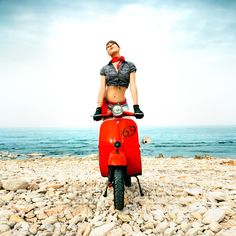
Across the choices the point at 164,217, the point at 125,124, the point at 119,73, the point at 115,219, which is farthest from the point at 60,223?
the point at 119,73

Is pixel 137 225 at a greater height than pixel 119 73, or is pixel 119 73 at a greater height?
pixel 119 73

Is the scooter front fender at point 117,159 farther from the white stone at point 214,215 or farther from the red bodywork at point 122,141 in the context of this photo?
the white stone at point 214,215

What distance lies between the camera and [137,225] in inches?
132

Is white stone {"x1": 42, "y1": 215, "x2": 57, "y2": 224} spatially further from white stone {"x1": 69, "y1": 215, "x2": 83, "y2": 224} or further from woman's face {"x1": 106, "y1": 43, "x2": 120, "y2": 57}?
woman's face {"x1": 106, "y1": 43, "x2": 120, "y2": 57}

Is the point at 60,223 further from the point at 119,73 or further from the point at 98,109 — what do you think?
the point at 119,73

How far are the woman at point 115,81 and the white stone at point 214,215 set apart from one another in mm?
1904

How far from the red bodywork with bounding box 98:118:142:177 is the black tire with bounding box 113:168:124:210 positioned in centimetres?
31

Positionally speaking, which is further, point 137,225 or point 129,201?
point 129,201

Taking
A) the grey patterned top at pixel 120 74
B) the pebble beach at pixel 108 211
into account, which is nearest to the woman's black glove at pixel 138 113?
the grey patterned top at pixel 120 74

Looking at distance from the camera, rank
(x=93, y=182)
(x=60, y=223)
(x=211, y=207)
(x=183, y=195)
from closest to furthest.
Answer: (x=60, y=223) → (x=211, y=207) → (x=183, y=195) → (x=93, y=182)

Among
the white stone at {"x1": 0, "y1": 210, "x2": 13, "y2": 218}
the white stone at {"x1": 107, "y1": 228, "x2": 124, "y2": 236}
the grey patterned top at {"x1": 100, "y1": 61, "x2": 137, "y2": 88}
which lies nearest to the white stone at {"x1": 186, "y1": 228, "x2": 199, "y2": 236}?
the white stone at {"x1": 107, "y1": 228, "x2": 124, "y2": 236}

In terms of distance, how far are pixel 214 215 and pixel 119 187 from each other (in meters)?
1.24

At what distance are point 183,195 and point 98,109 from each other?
197cm

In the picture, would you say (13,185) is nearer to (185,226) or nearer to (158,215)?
(158,215)
